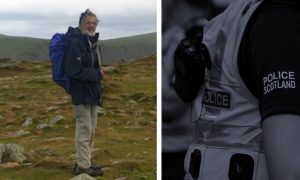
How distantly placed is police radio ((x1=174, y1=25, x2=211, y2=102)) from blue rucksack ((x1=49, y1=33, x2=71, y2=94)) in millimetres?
1860

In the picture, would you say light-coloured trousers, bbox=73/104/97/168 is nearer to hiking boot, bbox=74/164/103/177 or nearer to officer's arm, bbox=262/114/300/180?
hiking boot, bbox=74/164/103/177

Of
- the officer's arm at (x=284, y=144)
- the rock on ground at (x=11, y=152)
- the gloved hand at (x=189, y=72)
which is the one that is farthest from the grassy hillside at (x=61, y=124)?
the officer's arm at (x=284, y=144)

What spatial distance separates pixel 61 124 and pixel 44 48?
415 millimetres

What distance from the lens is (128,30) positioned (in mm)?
3078

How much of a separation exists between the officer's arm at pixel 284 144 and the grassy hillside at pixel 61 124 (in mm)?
2194

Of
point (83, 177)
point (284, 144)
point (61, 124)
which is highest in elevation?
point (284, 144)

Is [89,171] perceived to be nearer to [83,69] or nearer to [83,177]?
[83,177]

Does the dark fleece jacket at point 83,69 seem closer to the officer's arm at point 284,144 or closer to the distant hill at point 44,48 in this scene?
the distant hill at point 44,48

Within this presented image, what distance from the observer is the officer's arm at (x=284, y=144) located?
77 cm

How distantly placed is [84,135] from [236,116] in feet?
6.97

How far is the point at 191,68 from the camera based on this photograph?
45.9 inches

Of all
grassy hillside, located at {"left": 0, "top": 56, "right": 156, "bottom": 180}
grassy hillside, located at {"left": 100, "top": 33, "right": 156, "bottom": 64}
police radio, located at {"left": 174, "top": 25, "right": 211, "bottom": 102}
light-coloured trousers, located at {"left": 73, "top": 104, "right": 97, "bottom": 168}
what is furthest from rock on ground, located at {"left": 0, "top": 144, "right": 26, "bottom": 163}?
police radio, located at {"left": 174, "top": 25, "right": 211, "bottom": 102}

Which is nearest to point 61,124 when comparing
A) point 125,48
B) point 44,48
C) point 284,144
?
point 44,48

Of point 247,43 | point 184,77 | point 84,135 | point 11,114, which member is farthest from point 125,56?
point 247,43
